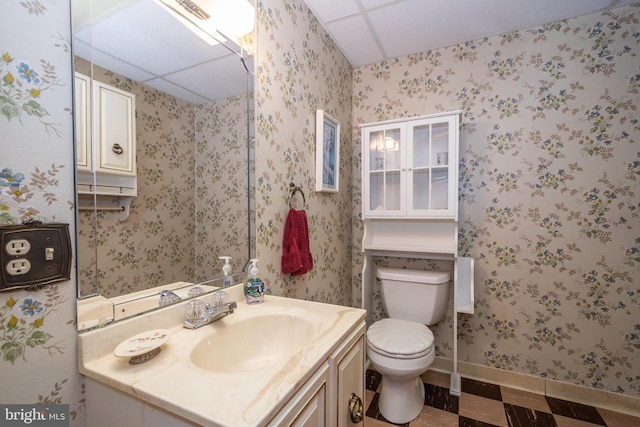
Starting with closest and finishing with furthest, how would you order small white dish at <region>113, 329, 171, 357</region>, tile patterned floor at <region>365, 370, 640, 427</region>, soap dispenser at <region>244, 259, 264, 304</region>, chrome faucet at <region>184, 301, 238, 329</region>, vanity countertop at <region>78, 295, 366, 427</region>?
1. vanity countertop at <region>78, 295, 366, 427</region>
2. small white dish at <region>113, 329, 171, 357</region>
3. chrome faucet at <region>184, 301, 238, 329</region>
4. soap dispenser at <region>244, 259, 264, 304</region>
5. tile patterned floor at <region>365, 370, 640, 427</region>

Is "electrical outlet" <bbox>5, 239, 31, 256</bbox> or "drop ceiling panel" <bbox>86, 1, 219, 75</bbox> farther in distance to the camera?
"drop ceiling panel" <bbox>86, 1, 219, 75</bbox>

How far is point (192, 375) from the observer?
0.60 meters

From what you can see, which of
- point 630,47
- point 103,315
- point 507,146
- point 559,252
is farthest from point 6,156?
point 630,47

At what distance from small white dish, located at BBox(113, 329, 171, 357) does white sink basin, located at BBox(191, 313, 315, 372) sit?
0.11 m

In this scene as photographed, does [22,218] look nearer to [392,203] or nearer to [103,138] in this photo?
[103,138]

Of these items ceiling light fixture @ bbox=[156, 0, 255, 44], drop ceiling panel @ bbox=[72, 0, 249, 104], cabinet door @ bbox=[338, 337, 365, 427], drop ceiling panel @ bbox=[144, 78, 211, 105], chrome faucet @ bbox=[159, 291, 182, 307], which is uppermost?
ceiling light fixture @ bbox=[156, 0, 255, 44]

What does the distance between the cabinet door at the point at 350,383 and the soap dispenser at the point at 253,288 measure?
1.35 feet

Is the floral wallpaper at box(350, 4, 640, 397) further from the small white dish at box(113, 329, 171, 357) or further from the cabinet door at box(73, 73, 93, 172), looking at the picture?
the cabinet door at box(73, 73, 93, 172)

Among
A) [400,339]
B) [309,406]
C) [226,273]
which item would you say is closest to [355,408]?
[309,406]

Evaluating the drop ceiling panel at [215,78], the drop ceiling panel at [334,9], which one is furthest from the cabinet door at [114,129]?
the drop ceiling panel at [334,9]

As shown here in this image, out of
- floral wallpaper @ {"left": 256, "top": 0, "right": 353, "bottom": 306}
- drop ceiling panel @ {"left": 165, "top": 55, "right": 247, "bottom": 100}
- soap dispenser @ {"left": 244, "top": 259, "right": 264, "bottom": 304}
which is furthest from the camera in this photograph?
floral wallpaper @ {"left": 256, "top": 0, "right": 353, "bottom": 306}

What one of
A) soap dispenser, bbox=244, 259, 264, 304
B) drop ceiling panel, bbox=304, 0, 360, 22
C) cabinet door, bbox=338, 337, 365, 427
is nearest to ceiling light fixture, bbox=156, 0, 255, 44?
drop ceiling panel, bbox=304, 0, 360, 22

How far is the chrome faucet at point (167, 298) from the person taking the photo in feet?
2.90

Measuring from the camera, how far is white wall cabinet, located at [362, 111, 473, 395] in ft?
5.84
